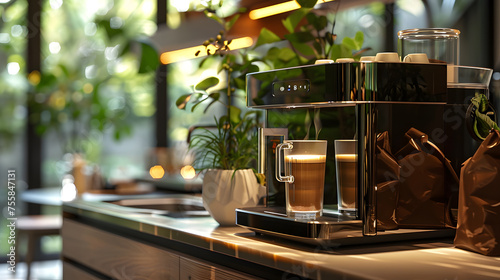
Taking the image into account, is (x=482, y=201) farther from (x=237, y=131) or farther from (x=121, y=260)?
(x=121, y=260)

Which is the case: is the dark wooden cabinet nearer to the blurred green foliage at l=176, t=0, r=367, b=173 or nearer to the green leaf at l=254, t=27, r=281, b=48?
the blurred green foliage at l=176, t=0, r=367, b=173

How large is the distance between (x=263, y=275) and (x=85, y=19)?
4.94 m

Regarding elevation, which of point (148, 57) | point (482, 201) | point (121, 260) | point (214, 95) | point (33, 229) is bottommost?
point (33, 229)

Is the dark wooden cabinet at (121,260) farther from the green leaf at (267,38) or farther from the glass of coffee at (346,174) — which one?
the green leaf at (267,38)

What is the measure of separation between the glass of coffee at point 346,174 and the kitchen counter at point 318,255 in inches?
4.9

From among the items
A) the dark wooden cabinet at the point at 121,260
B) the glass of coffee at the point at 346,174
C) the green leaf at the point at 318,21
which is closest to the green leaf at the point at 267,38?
the green leaf at the point at 318,21

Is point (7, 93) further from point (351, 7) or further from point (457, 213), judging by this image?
point (457, 213)

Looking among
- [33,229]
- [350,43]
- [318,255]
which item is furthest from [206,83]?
[33,229]

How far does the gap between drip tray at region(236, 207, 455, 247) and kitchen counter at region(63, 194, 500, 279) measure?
2 cm

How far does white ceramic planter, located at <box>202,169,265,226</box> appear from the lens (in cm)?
156

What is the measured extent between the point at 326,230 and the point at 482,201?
294 mm

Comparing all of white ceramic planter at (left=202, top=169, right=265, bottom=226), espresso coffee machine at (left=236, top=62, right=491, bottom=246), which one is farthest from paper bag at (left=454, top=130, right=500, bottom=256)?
white ceramic planter at (left=202, top=169, right=265, bottom=226)

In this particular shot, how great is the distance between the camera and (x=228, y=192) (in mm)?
1578

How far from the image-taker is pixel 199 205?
224 centimetres
